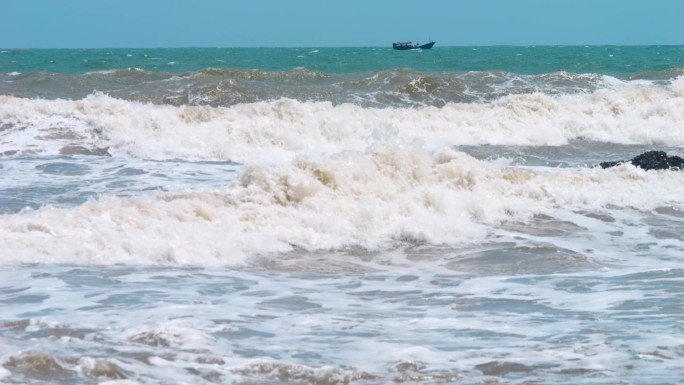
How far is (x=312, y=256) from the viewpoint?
9.97 meters

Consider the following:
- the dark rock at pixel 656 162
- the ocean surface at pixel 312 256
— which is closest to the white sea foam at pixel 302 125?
the ocean surface at pixel 312 256

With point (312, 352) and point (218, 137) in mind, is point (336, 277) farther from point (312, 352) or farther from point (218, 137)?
point (218, 137)

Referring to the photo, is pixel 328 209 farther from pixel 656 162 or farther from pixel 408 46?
pixel 408 46

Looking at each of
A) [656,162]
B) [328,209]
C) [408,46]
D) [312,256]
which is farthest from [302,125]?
[408,46]

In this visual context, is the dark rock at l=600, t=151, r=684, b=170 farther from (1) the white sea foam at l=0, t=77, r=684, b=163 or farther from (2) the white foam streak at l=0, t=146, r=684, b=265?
(1) the white sea foam at l=0, t=77, r=684, b=163

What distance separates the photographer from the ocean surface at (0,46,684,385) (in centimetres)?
604

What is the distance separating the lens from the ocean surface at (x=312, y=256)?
6035 mm

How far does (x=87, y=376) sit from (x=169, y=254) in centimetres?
388

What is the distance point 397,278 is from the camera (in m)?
8.95

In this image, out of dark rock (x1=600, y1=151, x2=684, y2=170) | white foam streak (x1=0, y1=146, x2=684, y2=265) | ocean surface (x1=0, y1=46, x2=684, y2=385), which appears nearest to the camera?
ocean surface (x1=0, y1=46, x2=684, y2=385)

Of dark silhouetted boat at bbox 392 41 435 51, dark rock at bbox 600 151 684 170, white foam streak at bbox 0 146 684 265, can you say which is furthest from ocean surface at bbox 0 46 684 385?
dark silhouetted boat at bbox 392 41 435 51

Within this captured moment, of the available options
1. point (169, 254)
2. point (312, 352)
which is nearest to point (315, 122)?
point (169, 254)

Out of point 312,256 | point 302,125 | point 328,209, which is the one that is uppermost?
point 302,125

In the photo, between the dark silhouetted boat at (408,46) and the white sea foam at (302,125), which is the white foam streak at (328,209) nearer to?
the white sea foam at (302,125)
